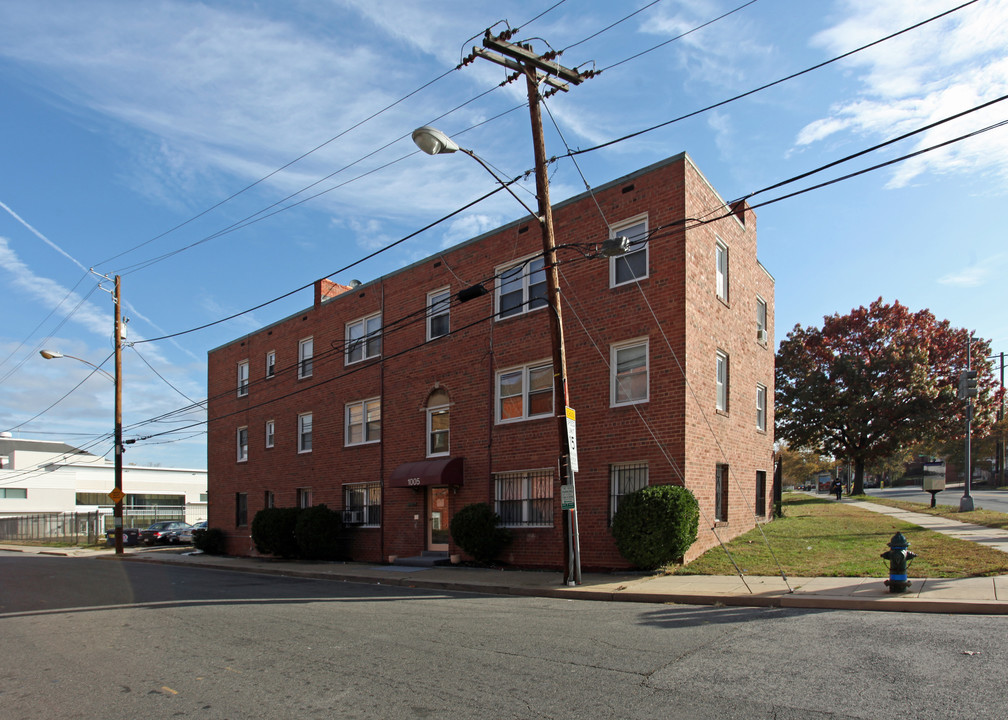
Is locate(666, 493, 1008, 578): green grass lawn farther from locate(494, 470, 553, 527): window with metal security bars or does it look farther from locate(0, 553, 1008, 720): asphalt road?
locate(494, 470, 553, 527): window with metal security bars

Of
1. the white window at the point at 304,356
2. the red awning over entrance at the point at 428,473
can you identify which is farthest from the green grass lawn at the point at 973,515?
the white window at the point at 304,356

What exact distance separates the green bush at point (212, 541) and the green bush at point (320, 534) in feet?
26.7

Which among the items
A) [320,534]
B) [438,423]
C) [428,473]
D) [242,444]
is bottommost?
[320,534]

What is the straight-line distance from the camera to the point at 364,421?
77.6ft

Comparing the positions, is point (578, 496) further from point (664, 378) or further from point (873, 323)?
point (873, 323)

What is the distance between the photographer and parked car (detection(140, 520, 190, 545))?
37000 mm

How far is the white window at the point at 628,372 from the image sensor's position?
53.0 feet

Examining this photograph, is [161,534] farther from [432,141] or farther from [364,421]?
[432,141]

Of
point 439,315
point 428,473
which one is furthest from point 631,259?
point 428,473

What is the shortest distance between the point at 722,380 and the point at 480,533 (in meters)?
6.88

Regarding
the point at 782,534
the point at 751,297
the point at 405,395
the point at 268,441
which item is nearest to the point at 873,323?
the point at 751,297

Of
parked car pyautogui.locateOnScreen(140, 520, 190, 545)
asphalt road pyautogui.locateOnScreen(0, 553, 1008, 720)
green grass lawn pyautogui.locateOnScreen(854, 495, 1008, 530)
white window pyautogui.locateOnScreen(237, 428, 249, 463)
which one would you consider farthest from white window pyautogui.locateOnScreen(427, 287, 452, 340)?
parked car pyautogui.locateOnScreen(140, 520, 190, 545)

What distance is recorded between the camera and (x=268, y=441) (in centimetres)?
2856

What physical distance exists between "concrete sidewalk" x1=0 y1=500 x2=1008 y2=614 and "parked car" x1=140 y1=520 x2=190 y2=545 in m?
19.7
